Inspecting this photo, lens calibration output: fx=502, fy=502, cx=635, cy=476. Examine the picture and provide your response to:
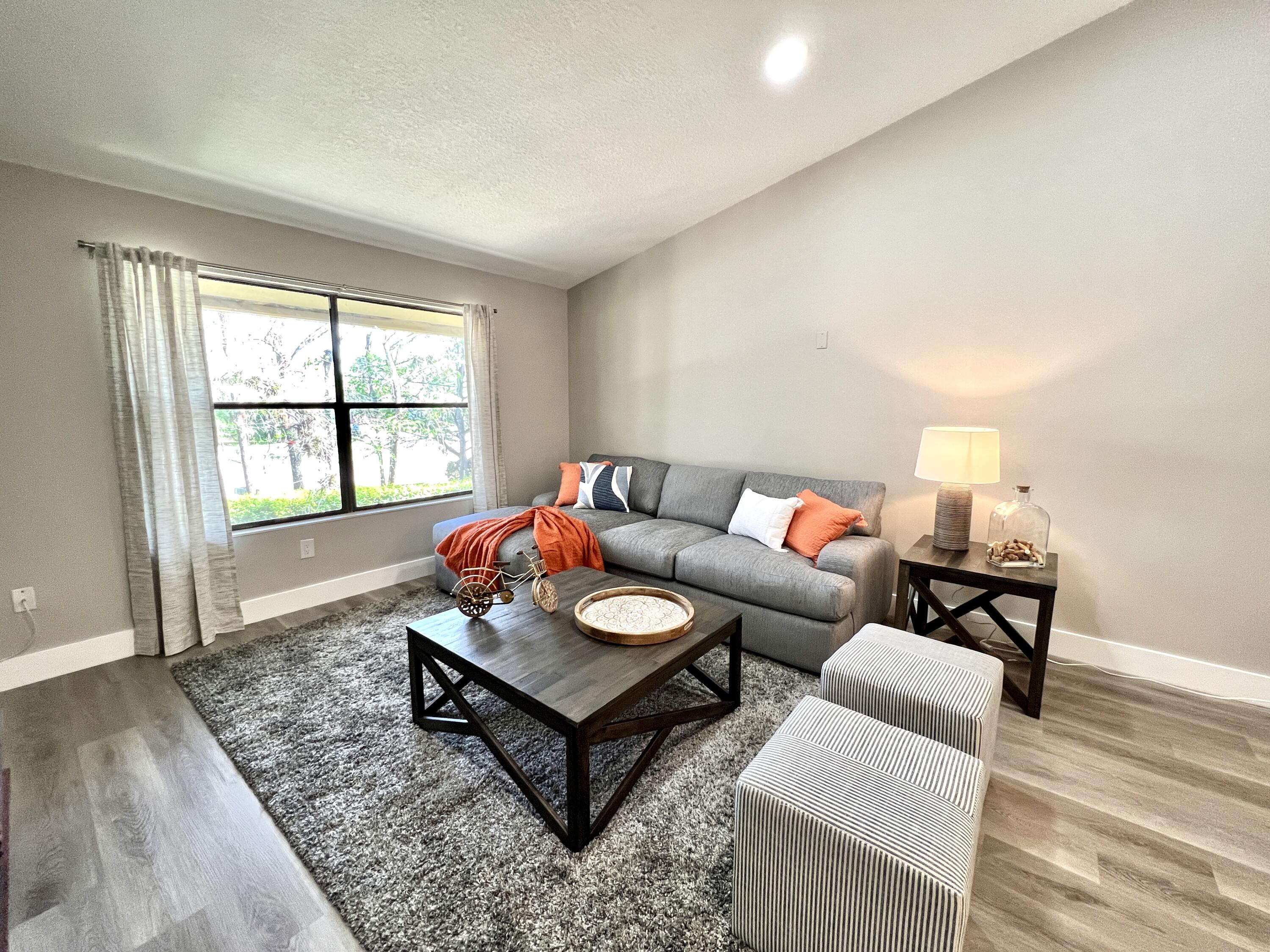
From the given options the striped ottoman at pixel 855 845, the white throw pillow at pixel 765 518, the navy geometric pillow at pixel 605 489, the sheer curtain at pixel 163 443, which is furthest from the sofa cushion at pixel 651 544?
the sheer curtain at pixel 163 443

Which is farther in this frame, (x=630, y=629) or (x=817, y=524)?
(x=817, y=524)

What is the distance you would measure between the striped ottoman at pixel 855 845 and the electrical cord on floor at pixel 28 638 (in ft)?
10.6

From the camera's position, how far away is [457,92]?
2.07 metres

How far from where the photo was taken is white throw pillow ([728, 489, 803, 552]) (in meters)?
2.80

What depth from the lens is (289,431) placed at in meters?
3.12

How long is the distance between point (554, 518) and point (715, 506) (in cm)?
107

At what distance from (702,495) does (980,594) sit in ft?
5.45

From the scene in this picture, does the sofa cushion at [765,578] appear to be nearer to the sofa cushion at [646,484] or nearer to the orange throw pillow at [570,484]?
the sofa cushion at [646,484]

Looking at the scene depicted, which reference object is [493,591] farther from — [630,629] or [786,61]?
[786,61]

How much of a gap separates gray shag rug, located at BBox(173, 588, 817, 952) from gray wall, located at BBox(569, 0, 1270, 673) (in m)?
1.63

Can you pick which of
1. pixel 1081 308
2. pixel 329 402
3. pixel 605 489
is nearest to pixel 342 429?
pixel 329 402

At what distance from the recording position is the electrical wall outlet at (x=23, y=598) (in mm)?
2268

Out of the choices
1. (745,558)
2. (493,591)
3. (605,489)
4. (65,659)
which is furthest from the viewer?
(605,489)

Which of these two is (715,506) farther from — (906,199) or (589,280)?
(589,280)
